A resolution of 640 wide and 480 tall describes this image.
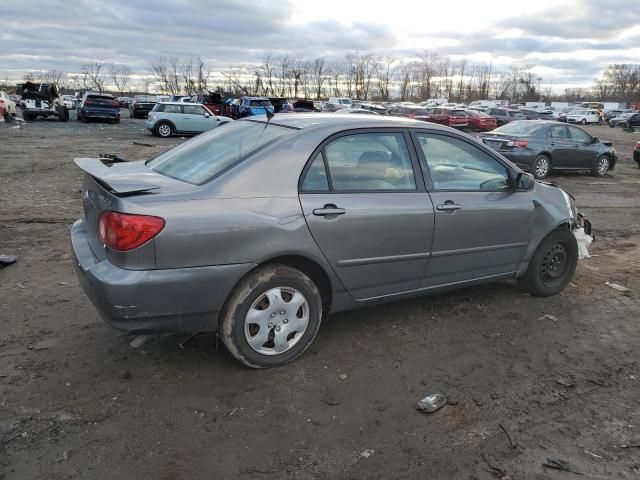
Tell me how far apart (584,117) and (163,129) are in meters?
43.5

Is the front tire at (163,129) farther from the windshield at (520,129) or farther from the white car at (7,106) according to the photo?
the windshield at (520,129)

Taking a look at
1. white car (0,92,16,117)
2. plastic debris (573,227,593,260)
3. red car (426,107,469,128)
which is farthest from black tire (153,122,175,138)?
plastic debris (573,227,593,260)

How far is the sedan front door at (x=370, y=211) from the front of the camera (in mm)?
3508

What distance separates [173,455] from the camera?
8.85 feet

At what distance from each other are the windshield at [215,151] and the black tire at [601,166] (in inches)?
529

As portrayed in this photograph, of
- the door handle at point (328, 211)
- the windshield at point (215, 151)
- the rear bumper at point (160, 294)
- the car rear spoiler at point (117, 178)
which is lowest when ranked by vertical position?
the rear bumper at point (160, 294)

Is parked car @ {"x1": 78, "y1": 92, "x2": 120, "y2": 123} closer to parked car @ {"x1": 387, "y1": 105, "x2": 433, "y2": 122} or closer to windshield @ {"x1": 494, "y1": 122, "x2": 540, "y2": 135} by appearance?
parked car @ {"x1": 387, "y1": 105, "x2": 433, "y2": 122}

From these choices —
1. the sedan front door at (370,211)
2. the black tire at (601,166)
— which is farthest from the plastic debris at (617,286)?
the black tire at (601,166)

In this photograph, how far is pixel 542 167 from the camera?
13.6 metres

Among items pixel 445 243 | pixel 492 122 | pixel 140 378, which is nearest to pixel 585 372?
pixel 445 243

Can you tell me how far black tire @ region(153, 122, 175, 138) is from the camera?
23.6 metres

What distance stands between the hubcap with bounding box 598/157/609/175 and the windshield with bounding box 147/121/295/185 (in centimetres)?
1353

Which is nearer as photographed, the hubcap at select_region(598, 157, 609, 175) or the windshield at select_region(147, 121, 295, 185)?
the windshield at select_region(147, 121, 295, 185)

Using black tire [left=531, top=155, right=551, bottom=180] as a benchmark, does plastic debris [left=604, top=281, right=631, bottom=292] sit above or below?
below
